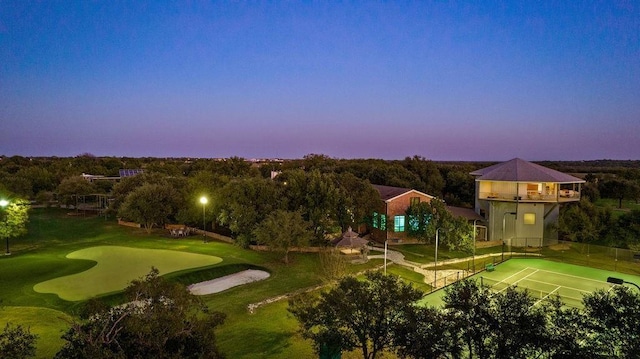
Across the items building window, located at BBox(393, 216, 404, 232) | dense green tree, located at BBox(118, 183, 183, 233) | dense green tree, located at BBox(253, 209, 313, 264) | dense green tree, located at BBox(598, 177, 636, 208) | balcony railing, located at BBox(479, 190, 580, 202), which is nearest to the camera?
dense green tree, located at BBox(253, 209, 313, 264)

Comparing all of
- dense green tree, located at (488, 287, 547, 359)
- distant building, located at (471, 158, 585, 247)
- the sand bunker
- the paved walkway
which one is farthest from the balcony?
dense green tree, located at (488, 287, 547, 359)

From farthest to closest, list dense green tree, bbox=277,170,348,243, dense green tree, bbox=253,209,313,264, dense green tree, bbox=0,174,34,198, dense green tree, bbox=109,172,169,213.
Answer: dense green tree, bbox=0,174,34,198, dense green tree, bbox=109,172,169,213, dense green tree, bbox=277,170,348,243, dense green tree, bbox=253,209,313,264

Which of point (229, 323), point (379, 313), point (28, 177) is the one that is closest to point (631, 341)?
point (379, 313)

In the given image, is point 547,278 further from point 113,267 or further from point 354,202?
point 113,267

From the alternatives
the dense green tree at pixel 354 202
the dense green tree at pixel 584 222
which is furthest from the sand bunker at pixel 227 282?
the dense green tree at pixel 584 222

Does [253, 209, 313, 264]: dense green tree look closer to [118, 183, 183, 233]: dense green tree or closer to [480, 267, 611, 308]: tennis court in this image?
[480, 267, 611, 308]: tennis court

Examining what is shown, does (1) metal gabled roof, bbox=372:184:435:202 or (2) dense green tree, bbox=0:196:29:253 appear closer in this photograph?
(2) dense green tree, bbox=0:196:29:253

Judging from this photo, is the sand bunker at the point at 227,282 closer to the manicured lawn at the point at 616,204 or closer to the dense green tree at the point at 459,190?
the dense green tree at the point at 459,190
